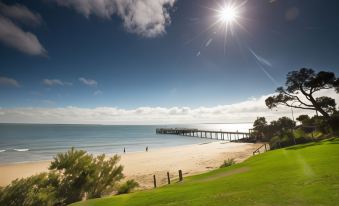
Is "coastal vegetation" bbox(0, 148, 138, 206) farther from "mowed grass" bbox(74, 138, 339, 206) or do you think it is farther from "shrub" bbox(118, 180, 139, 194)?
"mowed grass" bbox(74, 138, 339, 206)

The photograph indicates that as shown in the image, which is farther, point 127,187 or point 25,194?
point 127,187

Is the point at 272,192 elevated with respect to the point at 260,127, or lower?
lower

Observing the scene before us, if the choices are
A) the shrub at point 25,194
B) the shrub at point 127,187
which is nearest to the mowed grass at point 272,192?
the shrub at point 25,194

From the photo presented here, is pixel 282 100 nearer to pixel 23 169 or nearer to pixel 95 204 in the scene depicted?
pixel 95 204

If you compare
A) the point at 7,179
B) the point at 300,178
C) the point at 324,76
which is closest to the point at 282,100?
the point at 324,76

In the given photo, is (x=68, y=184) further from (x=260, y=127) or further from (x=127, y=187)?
(x=260, y=127)

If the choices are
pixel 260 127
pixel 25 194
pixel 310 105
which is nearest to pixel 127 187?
pixel 25 194

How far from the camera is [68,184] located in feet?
52.7

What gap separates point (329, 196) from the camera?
→ 6.52 meters

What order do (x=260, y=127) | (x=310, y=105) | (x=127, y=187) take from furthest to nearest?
(x=260, y=127)
(x=310, y=105)
(x=127, y=187)

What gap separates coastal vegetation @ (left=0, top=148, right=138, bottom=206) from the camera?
1280 centimetres

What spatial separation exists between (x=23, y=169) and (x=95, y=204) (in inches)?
1073

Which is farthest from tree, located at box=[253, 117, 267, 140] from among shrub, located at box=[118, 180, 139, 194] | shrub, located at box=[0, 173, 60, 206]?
shrub, located at box=[0, 173, 60, 206]

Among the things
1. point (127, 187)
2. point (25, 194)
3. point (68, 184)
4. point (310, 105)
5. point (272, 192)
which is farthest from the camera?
point (310, 105)
